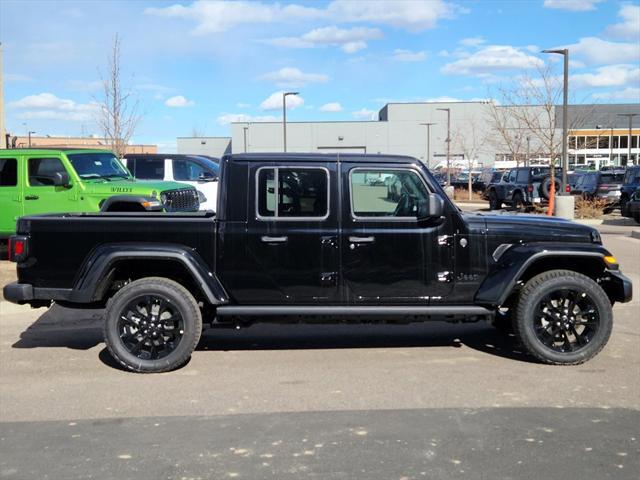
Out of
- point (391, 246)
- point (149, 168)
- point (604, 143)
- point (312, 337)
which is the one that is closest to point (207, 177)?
point (149, 168)

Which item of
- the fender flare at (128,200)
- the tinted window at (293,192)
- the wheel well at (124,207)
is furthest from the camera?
the wheel well at (124,207)

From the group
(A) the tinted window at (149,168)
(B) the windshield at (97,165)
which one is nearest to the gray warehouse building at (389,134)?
(A) the tinted window at (149,168)

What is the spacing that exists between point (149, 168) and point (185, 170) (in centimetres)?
91

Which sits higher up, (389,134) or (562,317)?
(389,134)

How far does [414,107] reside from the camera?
89.9m

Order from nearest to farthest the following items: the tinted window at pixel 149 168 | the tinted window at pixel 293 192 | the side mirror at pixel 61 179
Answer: the tinted window at pixel 293 192 < the side mirror at pixel 61 179 < the tinted window at pixel 149 168

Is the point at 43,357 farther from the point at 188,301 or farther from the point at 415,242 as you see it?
the point at 415,242

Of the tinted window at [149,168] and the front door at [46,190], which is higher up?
the tinted window at [149,168]

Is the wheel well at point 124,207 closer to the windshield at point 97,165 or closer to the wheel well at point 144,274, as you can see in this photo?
the windshield at point 97,165

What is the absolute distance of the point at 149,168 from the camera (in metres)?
15.0

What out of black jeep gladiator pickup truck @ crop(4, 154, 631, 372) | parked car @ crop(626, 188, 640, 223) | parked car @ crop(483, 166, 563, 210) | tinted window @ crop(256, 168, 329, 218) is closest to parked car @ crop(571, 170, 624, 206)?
parked car @ crop(483, 166, 563, 210)

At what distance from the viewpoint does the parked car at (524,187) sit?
Answer: 25.8m

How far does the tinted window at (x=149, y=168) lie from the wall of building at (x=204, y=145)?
2982 inches

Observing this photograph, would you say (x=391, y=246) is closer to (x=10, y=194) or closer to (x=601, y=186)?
(x=10, y=194)
